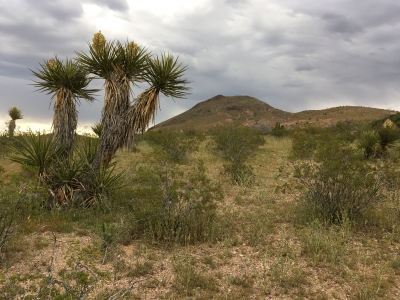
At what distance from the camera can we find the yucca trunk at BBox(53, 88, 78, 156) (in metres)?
8.91

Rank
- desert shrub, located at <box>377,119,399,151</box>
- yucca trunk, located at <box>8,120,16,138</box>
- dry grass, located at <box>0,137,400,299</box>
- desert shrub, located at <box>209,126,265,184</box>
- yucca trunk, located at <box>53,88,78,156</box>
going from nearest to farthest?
dry grass, located at <box>0,137,400,299</box>, yucca trunk, located at <box>53,88,78,156</box>, desert shrub, located at <box>209,126,265,184</box>, desert shrub, located at <box>377,119,399,151</box>, yucca trunk, located at <box>8,120,16,138</box>

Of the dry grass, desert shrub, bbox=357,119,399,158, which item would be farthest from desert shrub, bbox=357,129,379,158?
Answer: the dry grass

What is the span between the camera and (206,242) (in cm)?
643

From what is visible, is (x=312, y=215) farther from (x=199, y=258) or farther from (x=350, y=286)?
(x=199, y=258)

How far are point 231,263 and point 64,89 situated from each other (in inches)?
270

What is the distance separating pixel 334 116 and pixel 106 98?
57564mm

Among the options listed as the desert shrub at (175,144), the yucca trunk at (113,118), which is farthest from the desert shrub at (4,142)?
the yucca trunk at (113,118)

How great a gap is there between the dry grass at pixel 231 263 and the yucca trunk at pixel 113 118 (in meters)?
1.75

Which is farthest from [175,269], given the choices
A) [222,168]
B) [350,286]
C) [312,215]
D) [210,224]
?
[222,168]

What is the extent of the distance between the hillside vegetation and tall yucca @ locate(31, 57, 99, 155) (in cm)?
49

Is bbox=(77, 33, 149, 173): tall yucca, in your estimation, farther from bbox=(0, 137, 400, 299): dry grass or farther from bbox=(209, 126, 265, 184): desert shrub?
bbox=(209, 126, 265, 184): desert shrub

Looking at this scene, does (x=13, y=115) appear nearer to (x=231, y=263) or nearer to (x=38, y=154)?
(x=38, y=154)

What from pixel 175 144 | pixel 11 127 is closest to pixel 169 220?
pixel 175 144

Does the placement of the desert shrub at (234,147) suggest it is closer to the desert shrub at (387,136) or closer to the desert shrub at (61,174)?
the desert shrub at (61,174)
